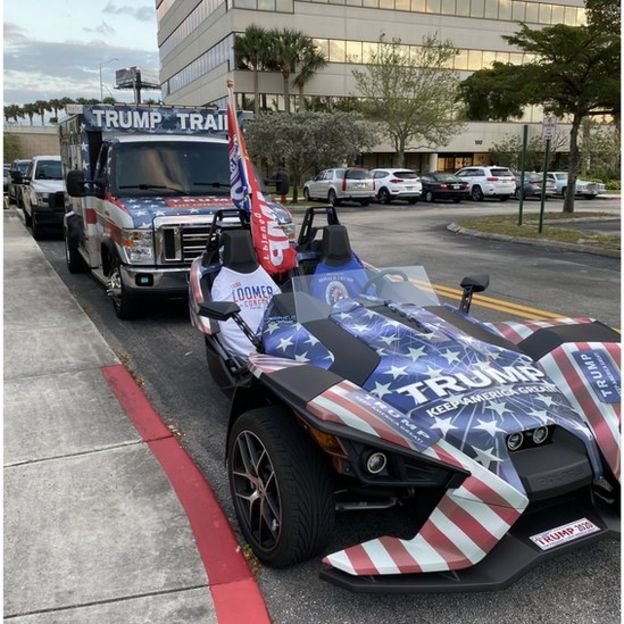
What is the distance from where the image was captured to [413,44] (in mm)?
46844

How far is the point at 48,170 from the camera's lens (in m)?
16.7

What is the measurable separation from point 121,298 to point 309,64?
3933 centimetres

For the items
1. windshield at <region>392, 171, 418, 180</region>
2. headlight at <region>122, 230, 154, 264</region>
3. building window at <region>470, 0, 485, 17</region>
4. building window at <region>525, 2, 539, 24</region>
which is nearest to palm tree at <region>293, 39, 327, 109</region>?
building window at <region>470, 0, 485, 17</region>

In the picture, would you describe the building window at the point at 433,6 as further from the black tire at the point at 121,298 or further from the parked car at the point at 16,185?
the black tire at the point at 121,298

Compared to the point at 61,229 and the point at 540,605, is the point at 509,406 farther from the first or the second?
the point at 61,229

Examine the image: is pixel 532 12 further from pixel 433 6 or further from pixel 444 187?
pixel 444 187

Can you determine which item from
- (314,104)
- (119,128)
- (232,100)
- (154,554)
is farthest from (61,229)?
(314,104)

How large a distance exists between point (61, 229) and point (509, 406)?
1476cm

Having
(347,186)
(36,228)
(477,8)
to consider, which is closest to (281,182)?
(36,228)

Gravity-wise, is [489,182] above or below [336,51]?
below

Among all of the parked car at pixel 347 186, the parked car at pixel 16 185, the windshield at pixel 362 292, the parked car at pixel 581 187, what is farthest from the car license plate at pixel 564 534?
the parked car at pixel 581 187

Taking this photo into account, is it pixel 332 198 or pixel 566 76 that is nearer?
pixel 566 76

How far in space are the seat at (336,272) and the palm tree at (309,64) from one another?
1609 inches

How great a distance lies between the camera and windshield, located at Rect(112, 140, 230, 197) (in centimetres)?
782
